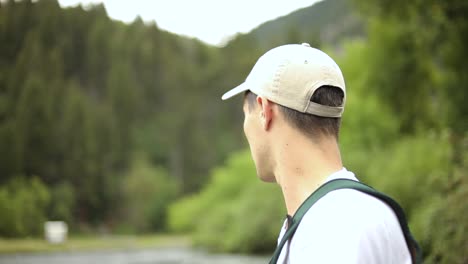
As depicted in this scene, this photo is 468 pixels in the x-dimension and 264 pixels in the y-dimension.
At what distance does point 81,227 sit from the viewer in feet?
144

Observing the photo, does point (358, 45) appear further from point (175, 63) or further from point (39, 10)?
point (175, 63)

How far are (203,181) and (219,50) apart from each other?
48.2 feet

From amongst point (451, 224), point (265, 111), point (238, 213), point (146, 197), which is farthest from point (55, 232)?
point (265, 111)

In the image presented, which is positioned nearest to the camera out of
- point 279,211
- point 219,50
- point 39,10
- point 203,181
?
point 279,211

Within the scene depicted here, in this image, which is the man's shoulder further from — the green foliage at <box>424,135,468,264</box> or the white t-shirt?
the green foliage at <box>424,135,468,264</box>

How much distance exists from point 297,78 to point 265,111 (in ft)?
0.27

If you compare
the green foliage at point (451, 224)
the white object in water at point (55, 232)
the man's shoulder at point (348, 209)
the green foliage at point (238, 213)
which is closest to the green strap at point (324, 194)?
the man's shoulder at point (348, 209)

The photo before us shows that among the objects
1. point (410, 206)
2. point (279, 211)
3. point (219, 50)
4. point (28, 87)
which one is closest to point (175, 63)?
point (219, 50)

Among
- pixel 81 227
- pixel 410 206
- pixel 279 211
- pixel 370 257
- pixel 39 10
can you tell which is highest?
pixel 39 10

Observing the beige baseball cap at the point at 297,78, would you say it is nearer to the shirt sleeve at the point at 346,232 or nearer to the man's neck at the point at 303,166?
the man's neck at the point at 303,166

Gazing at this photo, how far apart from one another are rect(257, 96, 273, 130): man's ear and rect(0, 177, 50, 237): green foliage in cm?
3482

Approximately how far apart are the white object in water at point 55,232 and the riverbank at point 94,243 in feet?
0.82

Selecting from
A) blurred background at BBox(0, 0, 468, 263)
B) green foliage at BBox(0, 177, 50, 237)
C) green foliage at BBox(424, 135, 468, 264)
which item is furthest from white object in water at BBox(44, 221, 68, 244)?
green foliage at BBox(424, 135, 468, 264)

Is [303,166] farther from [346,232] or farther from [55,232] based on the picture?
[55,232]
